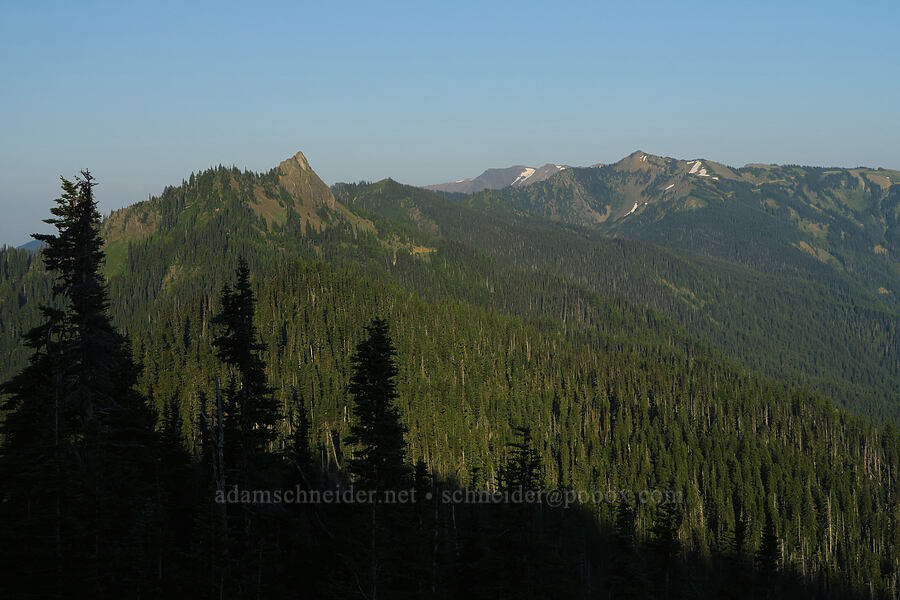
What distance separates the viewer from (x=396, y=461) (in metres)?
32.7

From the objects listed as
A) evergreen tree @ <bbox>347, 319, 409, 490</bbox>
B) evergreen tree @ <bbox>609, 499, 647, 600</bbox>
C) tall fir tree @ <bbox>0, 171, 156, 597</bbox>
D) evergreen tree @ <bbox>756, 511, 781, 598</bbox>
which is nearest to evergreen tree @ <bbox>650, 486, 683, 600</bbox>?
evergreen tree @ <bbox>609, 499, 647, 600</bbox>

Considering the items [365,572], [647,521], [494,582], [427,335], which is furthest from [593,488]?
[365,572]

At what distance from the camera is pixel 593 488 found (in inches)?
5182

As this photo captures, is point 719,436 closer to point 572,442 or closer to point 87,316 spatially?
point 572,442

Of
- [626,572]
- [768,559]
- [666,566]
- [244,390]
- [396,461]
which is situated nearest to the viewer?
[396,461]

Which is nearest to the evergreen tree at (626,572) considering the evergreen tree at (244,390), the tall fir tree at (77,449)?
the evergreen tree at (244,390)

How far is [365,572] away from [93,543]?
459 inches

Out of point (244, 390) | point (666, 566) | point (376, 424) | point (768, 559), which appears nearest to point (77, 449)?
point (244, 390)

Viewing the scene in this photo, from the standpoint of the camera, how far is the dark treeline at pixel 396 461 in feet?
95.3

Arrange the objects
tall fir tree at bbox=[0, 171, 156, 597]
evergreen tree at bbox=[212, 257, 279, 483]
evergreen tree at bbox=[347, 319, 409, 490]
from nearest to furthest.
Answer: tall fir tree at bbox=[0, 171, 156, 597], evergreen tree at bbox=[347, 319, 409, 490], evergreen tree at bbox=[212, 257, 279, 483]

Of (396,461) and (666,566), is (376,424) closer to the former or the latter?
(396,461)

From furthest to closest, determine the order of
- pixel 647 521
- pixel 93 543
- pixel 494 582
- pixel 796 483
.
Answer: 1. pixel 796 483
2. pixel 647 521
3. pixel 494 582
4. pixel 93 543

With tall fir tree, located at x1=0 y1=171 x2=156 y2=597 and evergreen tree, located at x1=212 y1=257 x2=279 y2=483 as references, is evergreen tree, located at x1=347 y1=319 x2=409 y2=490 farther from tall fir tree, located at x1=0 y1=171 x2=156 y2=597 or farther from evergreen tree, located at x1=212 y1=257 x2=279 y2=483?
tall fir tree, located at x1=0 y1=171 x2=156 y2=597

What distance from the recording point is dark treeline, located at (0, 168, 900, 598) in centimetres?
2906
